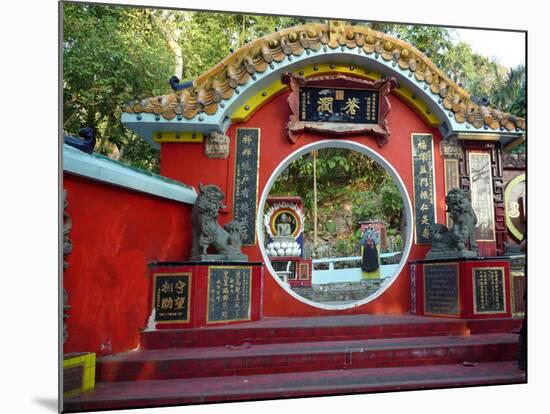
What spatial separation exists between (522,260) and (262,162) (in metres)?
2.90

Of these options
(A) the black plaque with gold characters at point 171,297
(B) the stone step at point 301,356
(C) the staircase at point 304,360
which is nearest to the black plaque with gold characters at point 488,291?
(C) the staircase at point 304,360

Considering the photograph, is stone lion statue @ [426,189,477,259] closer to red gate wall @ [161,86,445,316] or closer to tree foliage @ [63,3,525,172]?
red gate wall @ [161,86,445,316]

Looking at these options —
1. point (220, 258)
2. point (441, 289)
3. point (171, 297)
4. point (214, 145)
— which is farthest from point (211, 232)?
point (441, 289)

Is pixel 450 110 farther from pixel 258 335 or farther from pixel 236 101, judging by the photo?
pixel 258 335

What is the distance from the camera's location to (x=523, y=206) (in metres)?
5.11

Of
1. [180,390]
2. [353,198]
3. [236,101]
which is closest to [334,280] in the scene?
[353,198]

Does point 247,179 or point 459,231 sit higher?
point 247,179

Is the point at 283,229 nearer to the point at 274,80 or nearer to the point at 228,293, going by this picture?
the point at 274,80

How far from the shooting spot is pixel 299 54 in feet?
16.0

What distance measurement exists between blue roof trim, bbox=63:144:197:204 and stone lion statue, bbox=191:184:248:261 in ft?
0.60

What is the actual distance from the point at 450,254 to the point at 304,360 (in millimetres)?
1963

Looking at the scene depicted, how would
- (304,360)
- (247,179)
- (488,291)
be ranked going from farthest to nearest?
(247,179), (488,291), (304,360)

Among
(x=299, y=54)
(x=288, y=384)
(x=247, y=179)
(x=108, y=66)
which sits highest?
(x=299, y=54)

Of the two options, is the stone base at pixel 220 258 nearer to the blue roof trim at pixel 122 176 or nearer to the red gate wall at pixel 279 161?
the red gate wall at pixel 279 161
